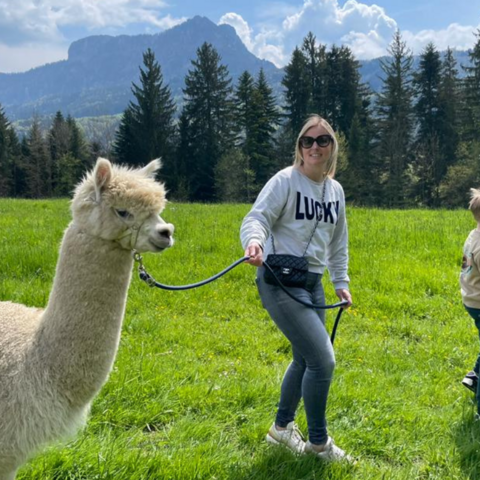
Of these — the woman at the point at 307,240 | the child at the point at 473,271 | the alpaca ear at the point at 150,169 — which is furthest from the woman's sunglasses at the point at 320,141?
the child at the point at 473,271

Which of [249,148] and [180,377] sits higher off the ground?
[249,148]

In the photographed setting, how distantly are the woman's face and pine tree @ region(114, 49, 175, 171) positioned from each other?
112ft

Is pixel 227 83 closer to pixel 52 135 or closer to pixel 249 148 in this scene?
pixel 249 148

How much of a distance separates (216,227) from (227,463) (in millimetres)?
7093

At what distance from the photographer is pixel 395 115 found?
124 ft

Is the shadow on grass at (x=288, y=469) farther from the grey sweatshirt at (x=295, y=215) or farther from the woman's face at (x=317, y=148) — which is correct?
the woman's face at (x=317, y=148)

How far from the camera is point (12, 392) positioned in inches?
83.3

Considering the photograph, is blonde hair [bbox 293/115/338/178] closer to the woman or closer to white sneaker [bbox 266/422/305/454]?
the woman

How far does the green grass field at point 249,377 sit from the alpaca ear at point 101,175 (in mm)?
1557

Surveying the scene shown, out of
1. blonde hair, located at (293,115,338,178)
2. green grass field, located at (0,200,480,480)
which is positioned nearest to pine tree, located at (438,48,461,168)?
green grass field, located at (0,200,480,480)

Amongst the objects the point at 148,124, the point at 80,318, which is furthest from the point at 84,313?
the point at 148,124

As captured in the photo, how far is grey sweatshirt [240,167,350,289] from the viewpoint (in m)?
2.69

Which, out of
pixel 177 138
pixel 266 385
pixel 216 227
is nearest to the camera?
pixel 266 385

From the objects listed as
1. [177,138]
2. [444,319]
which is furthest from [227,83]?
[444,319]
